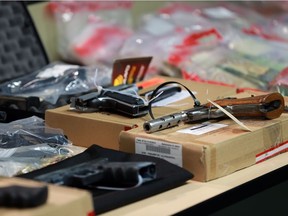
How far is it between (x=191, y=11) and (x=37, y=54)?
0.68 metres

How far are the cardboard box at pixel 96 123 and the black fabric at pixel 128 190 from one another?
0.25 feet

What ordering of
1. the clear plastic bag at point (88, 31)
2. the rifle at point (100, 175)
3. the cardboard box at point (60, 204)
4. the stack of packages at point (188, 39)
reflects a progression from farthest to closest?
the clear plastic bag at point (88, 31)
the stack of packages at point (188, 39)
the rifle at point (100, 175)
the cardboard box at point (60, 204)

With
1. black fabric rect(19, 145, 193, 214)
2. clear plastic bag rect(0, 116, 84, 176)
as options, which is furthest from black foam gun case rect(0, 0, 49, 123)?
black fabric rect(19, 145, 193, 214)

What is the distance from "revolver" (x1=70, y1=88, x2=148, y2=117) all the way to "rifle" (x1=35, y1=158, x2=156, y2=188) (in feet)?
0.94

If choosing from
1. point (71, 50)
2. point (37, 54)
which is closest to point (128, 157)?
point (37, 54)

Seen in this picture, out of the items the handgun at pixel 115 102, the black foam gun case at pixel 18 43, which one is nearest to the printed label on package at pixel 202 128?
the handgun at pixel 115 102

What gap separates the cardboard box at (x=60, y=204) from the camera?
0.96 m

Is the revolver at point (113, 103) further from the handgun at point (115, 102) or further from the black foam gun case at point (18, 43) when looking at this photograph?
the black foam gun case at point (18, 43)

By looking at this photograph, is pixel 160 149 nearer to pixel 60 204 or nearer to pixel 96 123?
pixel 96 123

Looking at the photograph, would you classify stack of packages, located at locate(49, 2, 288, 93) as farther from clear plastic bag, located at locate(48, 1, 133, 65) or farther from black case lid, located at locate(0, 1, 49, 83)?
black case lid, located at locate(0, 1, 49, 83)

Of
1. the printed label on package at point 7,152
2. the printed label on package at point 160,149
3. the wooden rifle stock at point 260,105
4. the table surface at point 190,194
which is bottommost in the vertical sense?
the table surface at point 190,194

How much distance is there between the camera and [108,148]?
4.50 feet

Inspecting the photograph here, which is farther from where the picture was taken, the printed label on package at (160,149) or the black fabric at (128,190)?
the printed label on package at (160,149)

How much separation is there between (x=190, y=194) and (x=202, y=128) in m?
0.18
